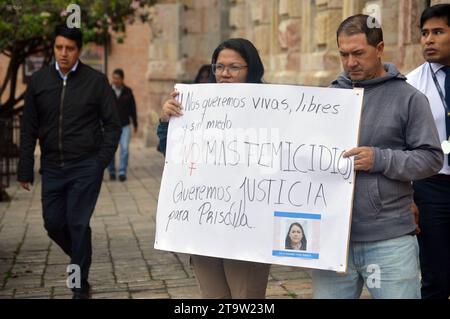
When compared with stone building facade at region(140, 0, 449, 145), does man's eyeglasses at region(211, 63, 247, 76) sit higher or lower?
lower

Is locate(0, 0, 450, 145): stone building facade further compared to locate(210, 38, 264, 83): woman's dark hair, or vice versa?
locate(0, 0, 450, 145): stone building facade

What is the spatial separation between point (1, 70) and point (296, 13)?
16.8 metres

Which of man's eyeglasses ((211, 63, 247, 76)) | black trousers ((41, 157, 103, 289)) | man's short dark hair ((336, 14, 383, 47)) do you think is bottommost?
black trousers ((41, 157, 103, 289))

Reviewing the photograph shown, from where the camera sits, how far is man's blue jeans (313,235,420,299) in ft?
12.9

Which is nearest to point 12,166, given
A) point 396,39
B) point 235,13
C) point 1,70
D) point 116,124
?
point 235,13

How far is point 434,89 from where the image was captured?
205 inches

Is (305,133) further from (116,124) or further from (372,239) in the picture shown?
(116,124)

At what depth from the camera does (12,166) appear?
1725cm

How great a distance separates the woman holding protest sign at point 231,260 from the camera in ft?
14.4

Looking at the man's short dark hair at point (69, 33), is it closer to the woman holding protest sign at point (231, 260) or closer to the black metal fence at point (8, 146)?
the woman holding protest sign at point (231, 260)

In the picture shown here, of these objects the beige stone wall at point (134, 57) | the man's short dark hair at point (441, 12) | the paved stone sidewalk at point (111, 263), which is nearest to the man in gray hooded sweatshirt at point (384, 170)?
the man's short dark hair at point (441, 12)

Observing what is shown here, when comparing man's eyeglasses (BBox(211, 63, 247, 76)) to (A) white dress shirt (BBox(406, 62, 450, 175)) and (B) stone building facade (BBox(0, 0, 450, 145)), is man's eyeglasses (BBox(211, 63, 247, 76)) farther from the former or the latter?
(A) white dress shirt (BBox(406, 62, 450, 175))

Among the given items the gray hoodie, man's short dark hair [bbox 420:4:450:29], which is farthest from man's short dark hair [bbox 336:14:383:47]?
man's short dark hair [bbox 420:4:450:29]

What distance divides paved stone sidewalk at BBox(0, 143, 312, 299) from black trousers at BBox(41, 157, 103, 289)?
489 mm
